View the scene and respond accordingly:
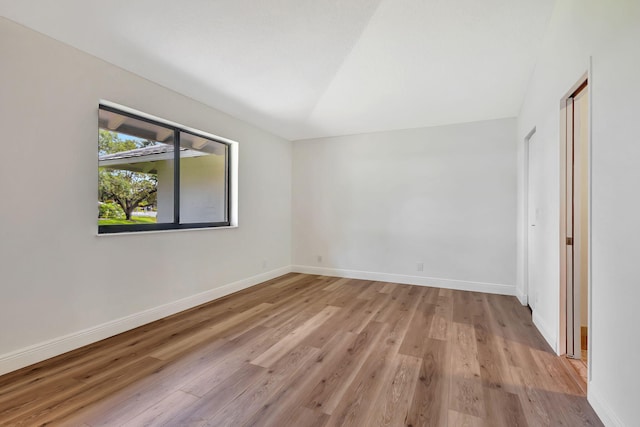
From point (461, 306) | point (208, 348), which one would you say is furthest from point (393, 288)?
point (208, 348)

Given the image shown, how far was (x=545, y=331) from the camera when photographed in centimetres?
256

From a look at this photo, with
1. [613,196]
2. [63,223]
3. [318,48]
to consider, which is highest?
[318,48]

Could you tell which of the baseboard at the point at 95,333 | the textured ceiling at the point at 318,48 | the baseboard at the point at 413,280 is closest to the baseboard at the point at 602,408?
the baseboard at the point at 413,280

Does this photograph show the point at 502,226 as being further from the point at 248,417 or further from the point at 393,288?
the point at 248,417

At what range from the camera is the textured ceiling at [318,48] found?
2.16m

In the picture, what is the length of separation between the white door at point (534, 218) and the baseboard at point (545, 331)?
0.17 meters

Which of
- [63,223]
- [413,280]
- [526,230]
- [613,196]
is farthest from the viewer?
[413,280]

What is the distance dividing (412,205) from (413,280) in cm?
117

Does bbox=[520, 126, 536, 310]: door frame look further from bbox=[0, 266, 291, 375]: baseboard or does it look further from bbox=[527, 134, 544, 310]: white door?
bbox=[0, 266, 291, 375]: baseboard

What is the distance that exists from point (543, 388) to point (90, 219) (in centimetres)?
356

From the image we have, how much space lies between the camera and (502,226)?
3.98 metres

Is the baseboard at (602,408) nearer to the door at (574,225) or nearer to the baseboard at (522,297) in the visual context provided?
the door at (574,225)

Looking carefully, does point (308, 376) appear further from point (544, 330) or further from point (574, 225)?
point (574, 225)

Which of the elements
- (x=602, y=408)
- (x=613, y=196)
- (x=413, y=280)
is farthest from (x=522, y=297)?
(x=613, y=196)
